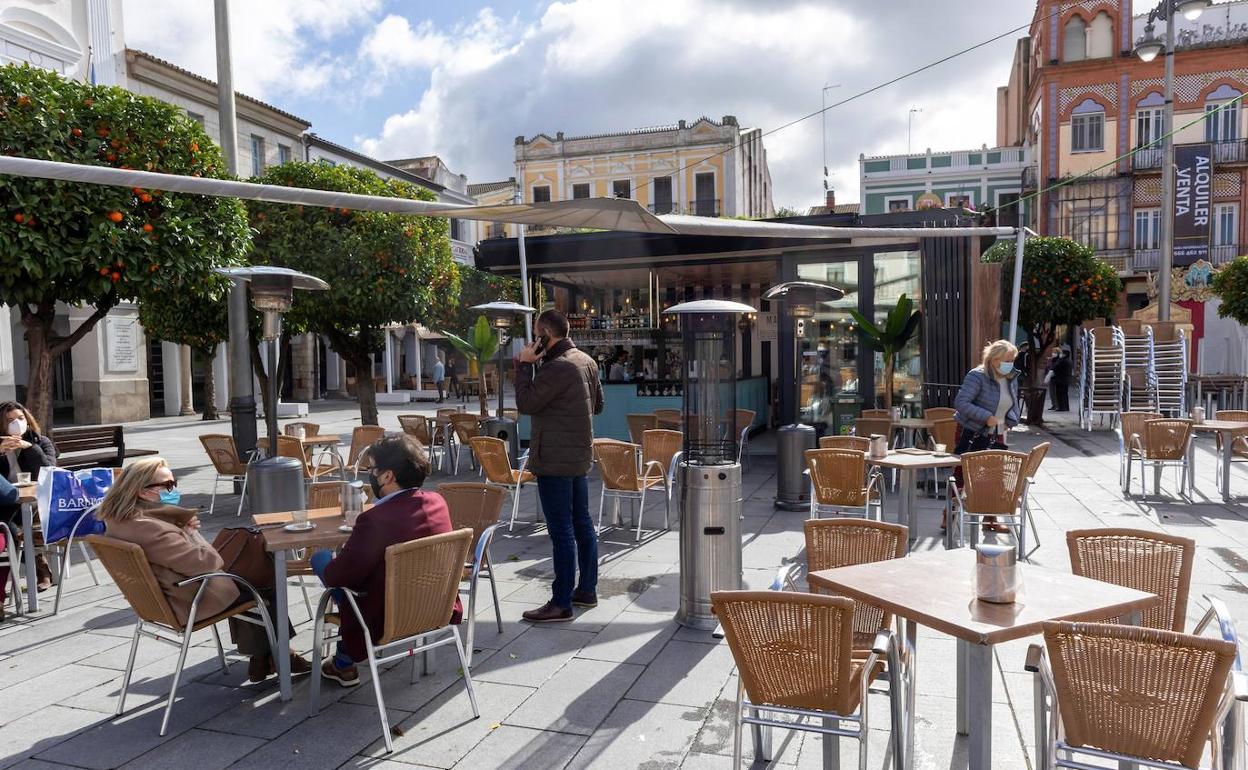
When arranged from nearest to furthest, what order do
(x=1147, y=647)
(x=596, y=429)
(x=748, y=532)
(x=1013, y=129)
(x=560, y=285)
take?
(x=1147, y=647) → (x=748, y=532) → (x=596, y=429) → (x=560, y=285) → (x=1013, y=129)

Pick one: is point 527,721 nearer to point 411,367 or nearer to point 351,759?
point 351,759

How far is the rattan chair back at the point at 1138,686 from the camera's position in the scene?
2021mm

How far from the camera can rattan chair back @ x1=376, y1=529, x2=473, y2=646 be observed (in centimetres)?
325

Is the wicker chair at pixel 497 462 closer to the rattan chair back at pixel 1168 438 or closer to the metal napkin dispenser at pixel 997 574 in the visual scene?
the metal napkin dispenser at pixel 997 574

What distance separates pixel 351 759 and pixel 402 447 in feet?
4.08

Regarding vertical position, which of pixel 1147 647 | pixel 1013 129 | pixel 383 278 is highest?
pixel 1013 129

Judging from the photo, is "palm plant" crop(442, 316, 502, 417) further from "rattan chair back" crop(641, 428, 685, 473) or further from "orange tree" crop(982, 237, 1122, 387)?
"orange tree" crop(982, 237, 1122, 387)

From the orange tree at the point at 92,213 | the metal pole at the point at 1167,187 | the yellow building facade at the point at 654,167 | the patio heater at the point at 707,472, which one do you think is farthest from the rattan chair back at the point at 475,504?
the yellow building facade at the point at 654,167

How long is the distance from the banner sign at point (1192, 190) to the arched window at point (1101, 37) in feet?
21.5

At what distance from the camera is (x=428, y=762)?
3.17 m

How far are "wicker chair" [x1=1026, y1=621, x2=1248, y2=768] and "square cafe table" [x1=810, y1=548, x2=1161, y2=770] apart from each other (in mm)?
235

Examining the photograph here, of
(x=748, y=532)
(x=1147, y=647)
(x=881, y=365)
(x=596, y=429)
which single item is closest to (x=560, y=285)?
(x=596, y=429)

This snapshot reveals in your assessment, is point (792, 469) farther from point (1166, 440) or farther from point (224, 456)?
point (224, 456)

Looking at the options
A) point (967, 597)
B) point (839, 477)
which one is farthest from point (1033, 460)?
point (967, 597)
